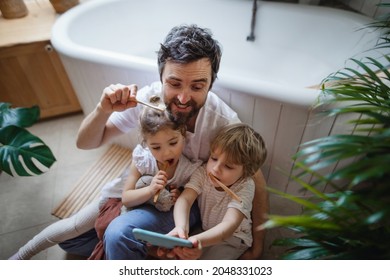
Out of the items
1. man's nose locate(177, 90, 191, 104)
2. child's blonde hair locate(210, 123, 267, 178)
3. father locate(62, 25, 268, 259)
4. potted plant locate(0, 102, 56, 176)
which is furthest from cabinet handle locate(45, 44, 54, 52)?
child's blonde hair locate(210, 123, 267, 178)

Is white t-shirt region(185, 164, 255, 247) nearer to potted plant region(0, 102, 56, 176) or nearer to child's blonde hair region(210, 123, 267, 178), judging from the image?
child's blonde hair region(210, 123, 267, 178)

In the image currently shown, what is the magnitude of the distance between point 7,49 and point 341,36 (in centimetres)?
188

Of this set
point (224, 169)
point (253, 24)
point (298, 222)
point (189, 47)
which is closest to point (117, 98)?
point (189, 47)

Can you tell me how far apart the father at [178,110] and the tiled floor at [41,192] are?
53cm

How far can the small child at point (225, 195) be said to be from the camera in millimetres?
744

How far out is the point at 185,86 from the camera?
755 millimetres

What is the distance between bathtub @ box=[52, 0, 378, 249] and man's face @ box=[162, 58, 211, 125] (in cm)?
16

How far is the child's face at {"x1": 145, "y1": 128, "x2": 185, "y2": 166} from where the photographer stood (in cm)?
77

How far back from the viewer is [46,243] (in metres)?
0.99

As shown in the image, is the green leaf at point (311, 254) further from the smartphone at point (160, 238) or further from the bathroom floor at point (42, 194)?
the bathroom floor at point (42, 194)

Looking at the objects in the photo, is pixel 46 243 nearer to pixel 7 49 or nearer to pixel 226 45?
pixel 7 49

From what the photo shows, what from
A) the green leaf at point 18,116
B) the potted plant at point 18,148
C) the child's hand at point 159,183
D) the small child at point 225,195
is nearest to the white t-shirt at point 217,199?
the small child at point 225,195

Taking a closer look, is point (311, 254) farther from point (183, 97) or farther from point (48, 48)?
point (48, 48)
